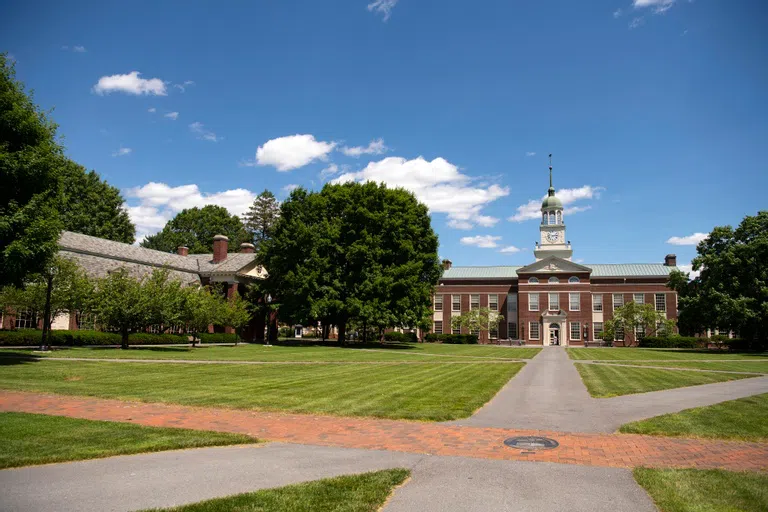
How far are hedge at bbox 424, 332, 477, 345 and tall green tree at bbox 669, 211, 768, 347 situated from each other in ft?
86.6

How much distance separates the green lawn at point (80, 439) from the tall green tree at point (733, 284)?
47306mm

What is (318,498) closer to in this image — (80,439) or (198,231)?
(80,439)

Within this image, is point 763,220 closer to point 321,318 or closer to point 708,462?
point 321,318

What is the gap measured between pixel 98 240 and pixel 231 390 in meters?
40.5

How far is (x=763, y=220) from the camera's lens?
46844 mm

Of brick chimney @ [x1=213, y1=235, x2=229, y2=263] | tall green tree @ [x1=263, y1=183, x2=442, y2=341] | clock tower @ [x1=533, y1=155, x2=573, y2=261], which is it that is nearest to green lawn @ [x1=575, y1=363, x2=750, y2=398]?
tall green tree @ [x1=263, y1=183, x2=442, y2=341]

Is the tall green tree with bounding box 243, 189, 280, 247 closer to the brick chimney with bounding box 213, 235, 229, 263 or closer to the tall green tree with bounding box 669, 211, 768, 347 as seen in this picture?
the brick chimney with bounding box 213, 235, 229, 263

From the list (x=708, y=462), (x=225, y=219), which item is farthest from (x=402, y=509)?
(x=225, y=219)

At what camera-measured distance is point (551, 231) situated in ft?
250

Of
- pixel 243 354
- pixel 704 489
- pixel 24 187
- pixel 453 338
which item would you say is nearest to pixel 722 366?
pixel 704 489

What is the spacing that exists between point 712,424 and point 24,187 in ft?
73.8

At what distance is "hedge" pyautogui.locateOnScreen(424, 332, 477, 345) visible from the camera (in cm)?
6856

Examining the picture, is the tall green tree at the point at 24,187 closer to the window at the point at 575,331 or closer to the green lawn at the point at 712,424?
the green lawn at the point at 712,424

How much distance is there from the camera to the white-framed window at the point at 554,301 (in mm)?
70056
